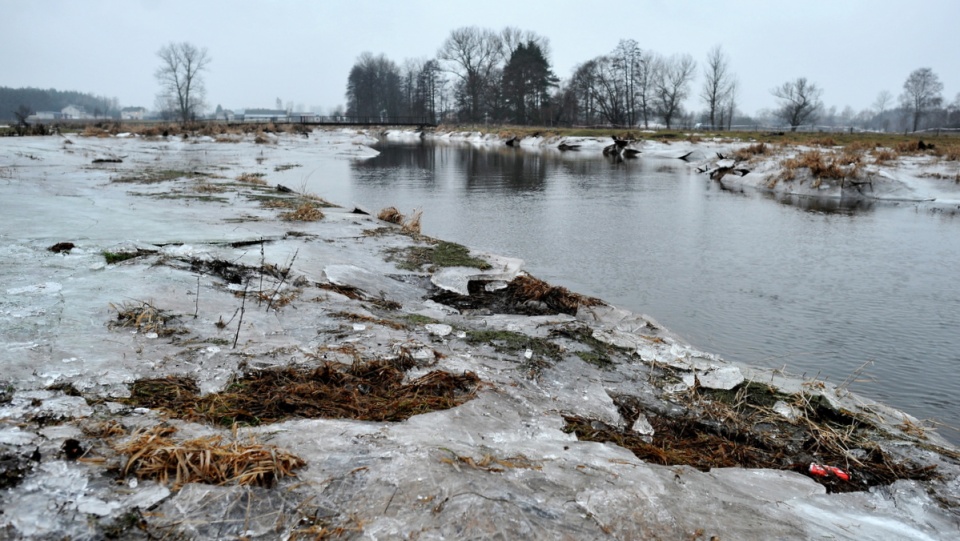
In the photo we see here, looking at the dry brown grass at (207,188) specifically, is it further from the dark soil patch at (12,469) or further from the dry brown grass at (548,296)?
the dark soil patch at (12,469)

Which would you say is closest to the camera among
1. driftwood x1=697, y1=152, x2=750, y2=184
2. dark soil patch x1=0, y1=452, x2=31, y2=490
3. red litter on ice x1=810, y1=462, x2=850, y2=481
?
dark soil patch x1=0, y1=452, x2=31, y2=490

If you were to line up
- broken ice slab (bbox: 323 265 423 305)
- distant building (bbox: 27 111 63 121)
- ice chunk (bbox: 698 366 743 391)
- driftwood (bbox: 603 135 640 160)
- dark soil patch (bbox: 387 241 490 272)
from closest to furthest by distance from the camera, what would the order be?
ice chunk (bbox: 698 366 743 391), broken ice slab (bbox: 323 265 423 305), dark soil patch (bbox: 387 241 490 272), driftwood (bbox: 603 135 640 160), distant building (bbox: 27 111 63 121)

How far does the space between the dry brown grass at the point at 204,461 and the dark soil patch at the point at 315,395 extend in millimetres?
395

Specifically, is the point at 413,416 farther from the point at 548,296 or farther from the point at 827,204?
the point at 827,204

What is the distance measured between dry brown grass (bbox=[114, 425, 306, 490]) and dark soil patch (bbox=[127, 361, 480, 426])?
0.40m

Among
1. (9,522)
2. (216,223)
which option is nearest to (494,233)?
(216,223)

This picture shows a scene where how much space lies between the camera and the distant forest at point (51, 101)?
11986 centimetres

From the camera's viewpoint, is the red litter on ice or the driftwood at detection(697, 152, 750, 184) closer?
the red litter on ice

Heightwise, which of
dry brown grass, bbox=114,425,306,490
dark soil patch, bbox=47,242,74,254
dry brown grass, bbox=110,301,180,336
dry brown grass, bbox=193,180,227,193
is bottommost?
dry brown grass, bbox=114,425,306,490

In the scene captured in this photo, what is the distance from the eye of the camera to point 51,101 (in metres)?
159

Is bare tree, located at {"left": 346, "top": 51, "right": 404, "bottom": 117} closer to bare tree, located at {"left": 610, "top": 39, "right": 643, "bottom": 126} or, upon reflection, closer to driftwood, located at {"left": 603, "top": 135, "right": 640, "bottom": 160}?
bare tree, located at {"left": 610, "top": 39, "right": 643, "bottom": 126}

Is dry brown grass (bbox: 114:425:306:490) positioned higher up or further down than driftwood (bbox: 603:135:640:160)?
further down

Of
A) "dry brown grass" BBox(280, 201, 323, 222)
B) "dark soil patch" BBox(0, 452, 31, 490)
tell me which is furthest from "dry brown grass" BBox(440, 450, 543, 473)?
"dry brown grass" BBox(280, 201, 323, 222)

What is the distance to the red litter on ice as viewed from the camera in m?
3.21
